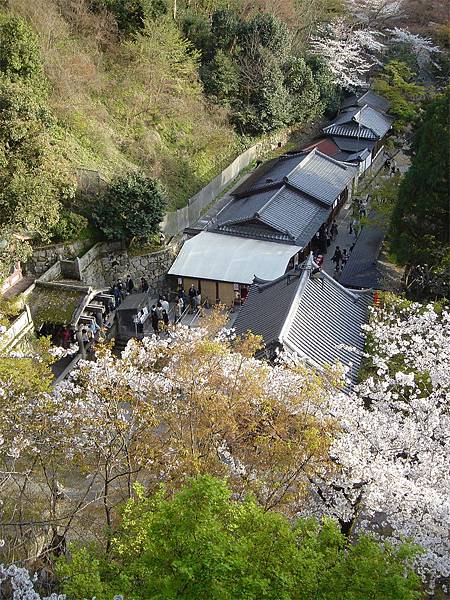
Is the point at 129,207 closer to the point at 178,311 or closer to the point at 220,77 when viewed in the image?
the point at 178,311

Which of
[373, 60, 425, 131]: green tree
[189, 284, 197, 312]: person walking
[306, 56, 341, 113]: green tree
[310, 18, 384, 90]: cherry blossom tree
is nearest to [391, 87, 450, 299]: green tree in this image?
[189, 284, 197, 312]: person walking

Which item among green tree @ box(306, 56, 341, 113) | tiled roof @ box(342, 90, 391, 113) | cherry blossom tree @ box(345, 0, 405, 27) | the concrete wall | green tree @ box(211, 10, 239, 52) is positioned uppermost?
cherry blossom tree @ box(345, 0, 405, 27)

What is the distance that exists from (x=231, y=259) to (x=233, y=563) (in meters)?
18.2

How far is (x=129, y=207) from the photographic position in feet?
77.5

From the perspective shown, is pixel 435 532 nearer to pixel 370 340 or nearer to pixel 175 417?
pixel 175 417

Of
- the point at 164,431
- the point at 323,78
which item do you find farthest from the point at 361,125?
the point at 164,431

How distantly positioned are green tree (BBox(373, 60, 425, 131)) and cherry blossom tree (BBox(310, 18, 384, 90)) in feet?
5.99

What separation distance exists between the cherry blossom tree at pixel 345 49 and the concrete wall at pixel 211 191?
8.24m

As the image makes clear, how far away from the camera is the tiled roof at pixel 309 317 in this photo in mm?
14750

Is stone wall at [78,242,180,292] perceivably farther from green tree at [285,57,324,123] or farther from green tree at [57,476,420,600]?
green tree at [285,57,324,123]

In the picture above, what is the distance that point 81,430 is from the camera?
10.4m

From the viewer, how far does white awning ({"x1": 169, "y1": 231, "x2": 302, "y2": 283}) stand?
913 inches

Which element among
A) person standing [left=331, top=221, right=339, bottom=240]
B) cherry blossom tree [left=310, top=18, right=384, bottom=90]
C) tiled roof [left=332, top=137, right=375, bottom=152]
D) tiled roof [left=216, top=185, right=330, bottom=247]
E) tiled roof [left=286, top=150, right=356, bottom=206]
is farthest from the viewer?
cherry blossom tree [left=310, top=18, right=384, bottom=90]

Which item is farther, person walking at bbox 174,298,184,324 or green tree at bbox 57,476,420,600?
person walking at bbox 174,298,184,324
